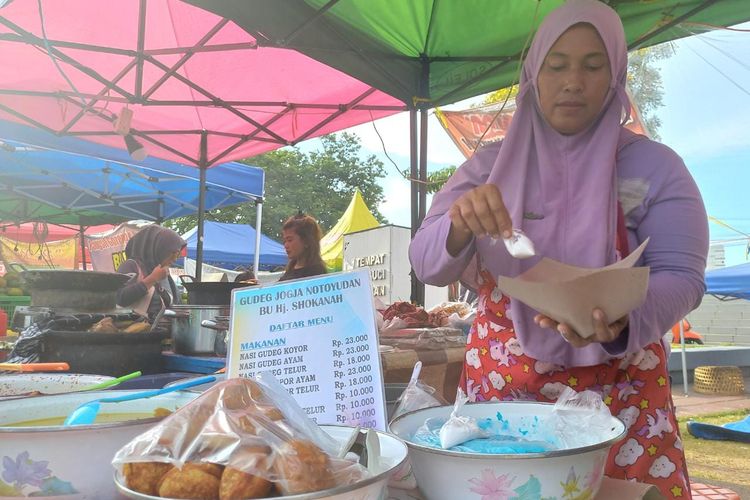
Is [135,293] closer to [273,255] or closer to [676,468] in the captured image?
[676,468]

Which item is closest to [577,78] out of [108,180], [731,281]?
[108,180]

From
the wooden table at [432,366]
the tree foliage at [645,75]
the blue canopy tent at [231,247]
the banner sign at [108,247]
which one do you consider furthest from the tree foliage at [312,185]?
the wooden table at [432,366]

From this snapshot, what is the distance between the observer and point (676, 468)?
3.78 feet

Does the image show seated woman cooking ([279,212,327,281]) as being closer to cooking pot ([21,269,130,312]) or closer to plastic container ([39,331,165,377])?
cooking pot ([21,269,130,312])

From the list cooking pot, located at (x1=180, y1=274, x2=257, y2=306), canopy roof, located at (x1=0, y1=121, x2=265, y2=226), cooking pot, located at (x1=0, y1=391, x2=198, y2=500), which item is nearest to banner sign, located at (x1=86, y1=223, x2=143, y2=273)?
canopy roof, located at (x1=0, y1=121, x2=265, y2=226)

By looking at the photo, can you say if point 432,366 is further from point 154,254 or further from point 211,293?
point 154,254

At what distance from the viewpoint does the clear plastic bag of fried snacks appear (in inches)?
20.3

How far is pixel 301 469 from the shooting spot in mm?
524

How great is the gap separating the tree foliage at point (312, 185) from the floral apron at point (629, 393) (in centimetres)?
2858

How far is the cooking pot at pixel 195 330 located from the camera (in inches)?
69.5

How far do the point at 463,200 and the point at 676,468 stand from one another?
769mm

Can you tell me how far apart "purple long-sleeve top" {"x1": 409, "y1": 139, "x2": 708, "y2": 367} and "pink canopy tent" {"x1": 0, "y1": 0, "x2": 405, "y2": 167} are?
8.14 feet

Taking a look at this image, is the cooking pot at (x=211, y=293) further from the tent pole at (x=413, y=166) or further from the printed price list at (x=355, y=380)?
the tent pole at (x=413, y=166)

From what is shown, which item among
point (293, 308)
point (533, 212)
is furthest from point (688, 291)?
→ point (293, 308)
